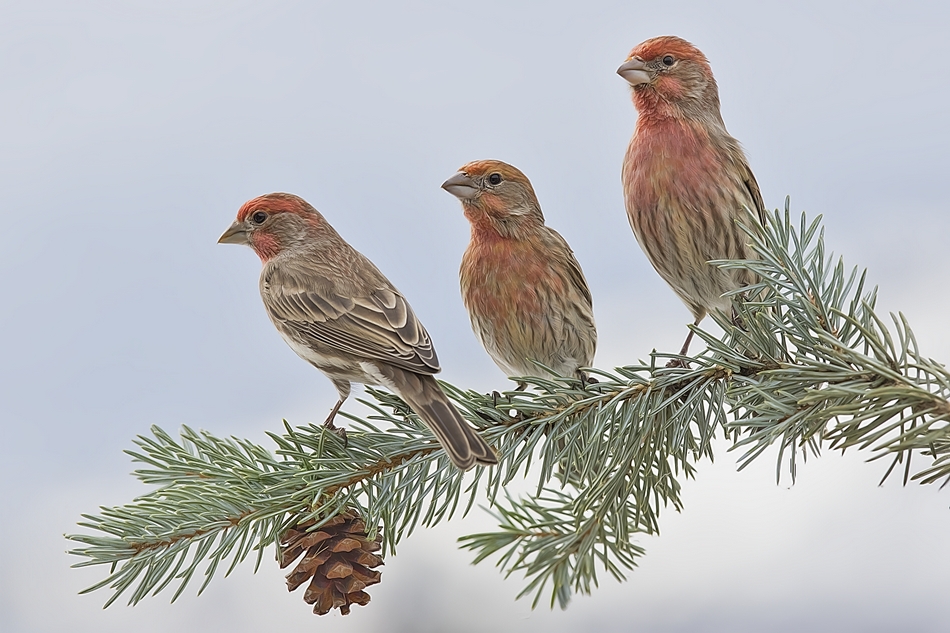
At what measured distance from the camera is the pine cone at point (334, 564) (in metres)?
1.19

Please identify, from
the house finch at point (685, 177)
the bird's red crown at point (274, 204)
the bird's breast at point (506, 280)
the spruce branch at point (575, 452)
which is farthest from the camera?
the bird's red crown at point (274, 204)

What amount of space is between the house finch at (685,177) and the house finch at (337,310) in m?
0.45

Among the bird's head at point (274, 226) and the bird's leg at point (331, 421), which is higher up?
the bird's head at point (274, 226)

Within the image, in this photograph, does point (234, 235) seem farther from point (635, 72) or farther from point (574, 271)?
point (635, 72)

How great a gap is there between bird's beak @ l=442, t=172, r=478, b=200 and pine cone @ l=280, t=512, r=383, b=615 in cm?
71

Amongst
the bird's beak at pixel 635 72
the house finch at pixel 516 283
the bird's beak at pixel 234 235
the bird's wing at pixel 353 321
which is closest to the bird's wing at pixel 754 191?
the bird's beak at pixel 635 72

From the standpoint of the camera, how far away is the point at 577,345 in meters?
1.73

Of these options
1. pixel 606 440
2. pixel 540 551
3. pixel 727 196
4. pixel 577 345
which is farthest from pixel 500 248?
pixel 540 551

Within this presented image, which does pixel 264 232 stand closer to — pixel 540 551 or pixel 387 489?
pixel 387 489

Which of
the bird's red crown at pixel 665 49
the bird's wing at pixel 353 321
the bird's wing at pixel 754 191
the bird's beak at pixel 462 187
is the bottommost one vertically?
the bird's wing at pixel 353 321

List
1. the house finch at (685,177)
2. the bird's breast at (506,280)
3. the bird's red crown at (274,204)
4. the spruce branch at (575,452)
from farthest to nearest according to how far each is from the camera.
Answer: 1. the bird's red crown at (274,204)
2. the bird's breast at (506,280)
3. the house finch at (685,177)
4. the spruce branch at (575,452)

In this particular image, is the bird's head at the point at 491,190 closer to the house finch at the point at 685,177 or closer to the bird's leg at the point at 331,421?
the house finch at the point at 685,177

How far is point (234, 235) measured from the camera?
6.18ft

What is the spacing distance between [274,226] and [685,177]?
0.86 m
